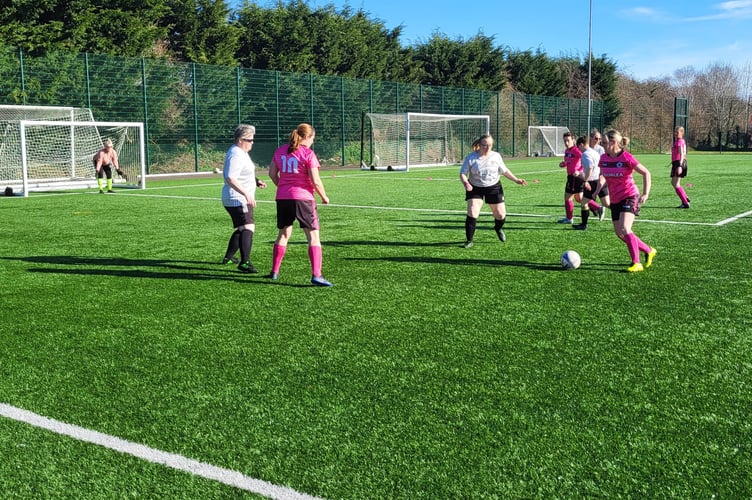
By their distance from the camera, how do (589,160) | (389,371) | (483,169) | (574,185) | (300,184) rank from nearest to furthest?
(389,371) → (300,184) → (483,169) → (589,160) → (574,185)

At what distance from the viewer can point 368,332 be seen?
19.2 ft

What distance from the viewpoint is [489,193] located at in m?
10.7

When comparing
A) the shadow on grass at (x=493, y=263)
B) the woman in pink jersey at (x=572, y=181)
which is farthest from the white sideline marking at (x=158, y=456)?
the woman in pink jersey at (x=572, y=181)

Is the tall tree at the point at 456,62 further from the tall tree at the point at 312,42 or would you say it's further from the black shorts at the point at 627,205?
the black shorts at the point at 627,205

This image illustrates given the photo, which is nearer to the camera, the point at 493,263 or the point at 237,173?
the point at 237,173

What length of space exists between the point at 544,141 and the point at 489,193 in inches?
1615

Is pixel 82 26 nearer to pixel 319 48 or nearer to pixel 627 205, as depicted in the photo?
pixel 319 48

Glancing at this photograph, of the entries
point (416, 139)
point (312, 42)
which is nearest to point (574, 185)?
point (416, 139)

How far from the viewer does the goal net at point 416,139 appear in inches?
1436

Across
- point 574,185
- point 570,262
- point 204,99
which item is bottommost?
point 570,262

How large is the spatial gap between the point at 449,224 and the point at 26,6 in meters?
21.4

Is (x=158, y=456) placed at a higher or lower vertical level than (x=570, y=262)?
lower

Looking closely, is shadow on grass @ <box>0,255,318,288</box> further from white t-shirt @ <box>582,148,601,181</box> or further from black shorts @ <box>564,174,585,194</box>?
black shorts @ <box>564,174,585,194</box>

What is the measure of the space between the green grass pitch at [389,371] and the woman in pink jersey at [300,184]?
1.64ft
